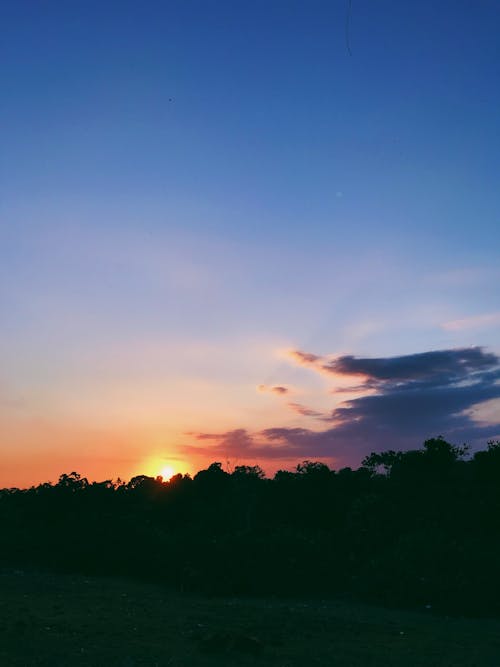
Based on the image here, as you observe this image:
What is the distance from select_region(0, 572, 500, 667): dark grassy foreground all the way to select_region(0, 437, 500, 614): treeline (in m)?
2.29

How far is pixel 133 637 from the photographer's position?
1823 centimetres

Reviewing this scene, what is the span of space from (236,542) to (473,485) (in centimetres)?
1523

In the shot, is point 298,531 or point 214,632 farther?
point 298,531

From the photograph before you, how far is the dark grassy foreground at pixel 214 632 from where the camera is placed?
1653 cm

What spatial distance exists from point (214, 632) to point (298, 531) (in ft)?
57.3

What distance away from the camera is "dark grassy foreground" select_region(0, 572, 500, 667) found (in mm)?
16531

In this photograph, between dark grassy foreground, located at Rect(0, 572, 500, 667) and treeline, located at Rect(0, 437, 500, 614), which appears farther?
treeline, located at Rect(0, 437, 500, 614)

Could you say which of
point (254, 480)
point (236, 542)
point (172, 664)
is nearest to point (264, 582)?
point (236, 542)

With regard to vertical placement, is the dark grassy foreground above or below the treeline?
below

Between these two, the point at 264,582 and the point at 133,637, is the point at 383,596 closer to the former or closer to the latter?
the point at 264,582

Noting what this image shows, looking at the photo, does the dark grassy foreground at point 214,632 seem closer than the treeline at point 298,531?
Yes

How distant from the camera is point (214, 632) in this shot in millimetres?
18688

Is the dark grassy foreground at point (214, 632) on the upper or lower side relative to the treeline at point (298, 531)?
lower

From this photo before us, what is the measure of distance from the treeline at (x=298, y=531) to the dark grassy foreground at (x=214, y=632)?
2.29m
